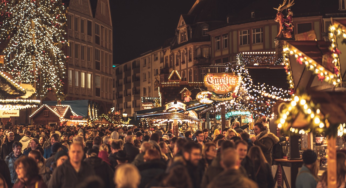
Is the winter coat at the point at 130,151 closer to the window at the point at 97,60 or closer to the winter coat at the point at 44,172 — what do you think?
the winter coat at the point at 44,172

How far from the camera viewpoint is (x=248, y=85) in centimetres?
2594

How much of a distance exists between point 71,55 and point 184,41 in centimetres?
1909

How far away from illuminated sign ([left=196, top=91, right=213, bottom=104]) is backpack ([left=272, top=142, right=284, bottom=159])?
12.3m

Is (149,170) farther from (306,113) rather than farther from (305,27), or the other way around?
(305,27)

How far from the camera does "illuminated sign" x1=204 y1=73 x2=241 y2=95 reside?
27.2 meters

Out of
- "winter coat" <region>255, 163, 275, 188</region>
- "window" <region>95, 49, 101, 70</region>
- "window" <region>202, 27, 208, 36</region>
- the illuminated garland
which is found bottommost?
"winter coat" <region>255, 163, 275, 188</region>

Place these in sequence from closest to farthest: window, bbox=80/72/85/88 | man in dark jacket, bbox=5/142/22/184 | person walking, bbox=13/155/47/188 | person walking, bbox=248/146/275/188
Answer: person walking, bbox=13/155/47/188, person walking, bbox=248/146/275/188, man in dark jacket, bbox=5/142/22/184, window, bbox=80/72/85/88

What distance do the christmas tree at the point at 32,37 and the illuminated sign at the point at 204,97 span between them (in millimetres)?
14946

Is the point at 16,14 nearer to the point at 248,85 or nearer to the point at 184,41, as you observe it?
the point at 248,85

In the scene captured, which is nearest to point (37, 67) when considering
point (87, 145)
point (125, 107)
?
point (87, 145)

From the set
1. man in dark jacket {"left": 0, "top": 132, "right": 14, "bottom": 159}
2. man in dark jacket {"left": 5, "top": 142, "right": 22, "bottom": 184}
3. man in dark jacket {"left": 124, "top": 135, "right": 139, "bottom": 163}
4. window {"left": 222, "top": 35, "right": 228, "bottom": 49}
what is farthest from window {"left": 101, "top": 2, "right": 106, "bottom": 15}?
man in dark jacket {"left": 124, "top": 135, "right": 139, "bottom": 163}

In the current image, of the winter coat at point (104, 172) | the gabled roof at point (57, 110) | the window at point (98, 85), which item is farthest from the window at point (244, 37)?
the winter coat at point (104, 172)

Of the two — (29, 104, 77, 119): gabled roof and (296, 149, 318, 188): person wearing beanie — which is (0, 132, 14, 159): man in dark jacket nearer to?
(296, 149, 318, 188): person wearing beanie

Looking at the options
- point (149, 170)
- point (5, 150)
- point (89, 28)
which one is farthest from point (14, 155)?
point (89, 28)
